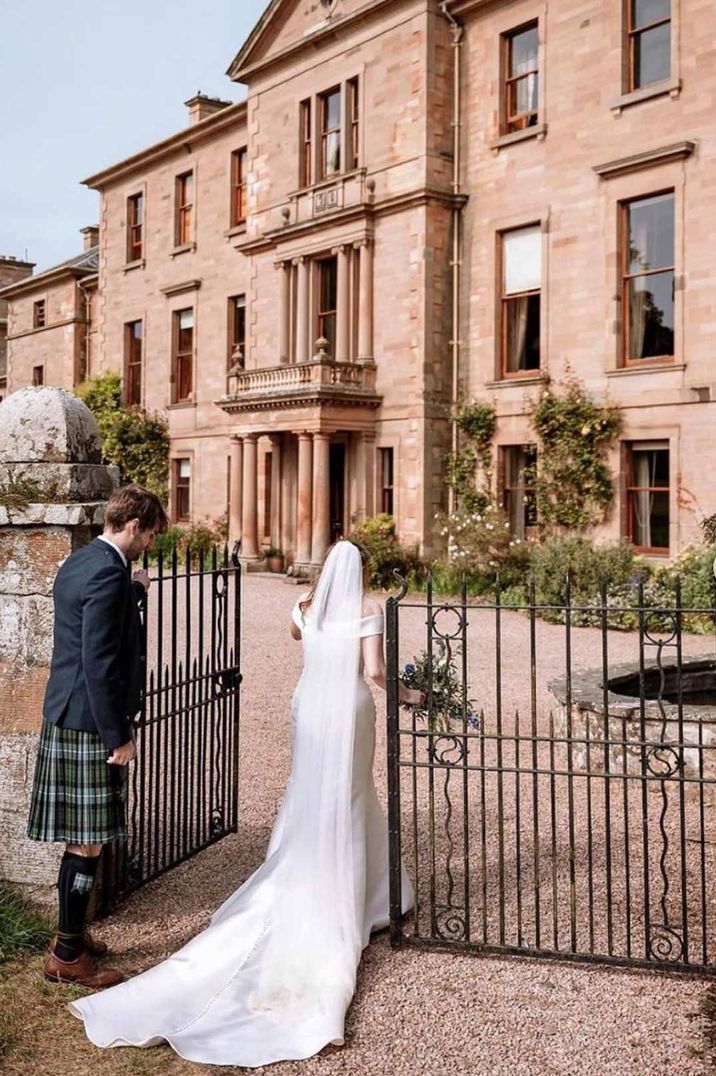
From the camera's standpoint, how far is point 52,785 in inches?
167

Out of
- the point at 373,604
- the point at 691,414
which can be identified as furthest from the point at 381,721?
the point at 691,414

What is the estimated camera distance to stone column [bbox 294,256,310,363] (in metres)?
22.0

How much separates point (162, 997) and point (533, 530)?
1509cm

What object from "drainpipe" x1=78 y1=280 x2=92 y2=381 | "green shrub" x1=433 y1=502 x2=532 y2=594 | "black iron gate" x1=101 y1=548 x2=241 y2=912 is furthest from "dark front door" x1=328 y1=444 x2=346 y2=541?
"black iron gate" x1=101 y1=548 x2=241 y2=912

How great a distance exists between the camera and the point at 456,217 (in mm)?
19750

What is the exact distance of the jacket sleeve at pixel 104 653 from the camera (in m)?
4.06

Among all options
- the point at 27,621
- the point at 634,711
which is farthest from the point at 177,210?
the point at 27,621

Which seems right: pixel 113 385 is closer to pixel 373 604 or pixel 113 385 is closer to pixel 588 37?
pixel 588 37

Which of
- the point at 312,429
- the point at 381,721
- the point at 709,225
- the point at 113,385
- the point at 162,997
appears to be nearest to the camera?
the point at 162,997

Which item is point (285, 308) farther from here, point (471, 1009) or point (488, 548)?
point (471, 1009)

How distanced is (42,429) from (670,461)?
42.9ft

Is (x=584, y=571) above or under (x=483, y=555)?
under

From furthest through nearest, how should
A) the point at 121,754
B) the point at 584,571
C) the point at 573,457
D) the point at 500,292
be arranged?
the point at 500,292 < the point at 573,457 < the point at 584,571 < the point at 121,754

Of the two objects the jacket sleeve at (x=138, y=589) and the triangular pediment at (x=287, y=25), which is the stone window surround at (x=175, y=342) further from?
the jacket sleeve at (x=138, y=589)
